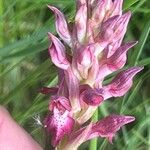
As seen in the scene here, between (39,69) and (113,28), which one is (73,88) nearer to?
(113,28)

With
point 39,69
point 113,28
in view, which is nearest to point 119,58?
point 113,28

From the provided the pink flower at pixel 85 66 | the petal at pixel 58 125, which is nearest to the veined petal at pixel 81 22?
the pink flower at pixel 85 66

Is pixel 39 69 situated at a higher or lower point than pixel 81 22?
lower

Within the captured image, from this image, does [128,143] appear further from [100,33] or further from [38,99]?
[100,33]

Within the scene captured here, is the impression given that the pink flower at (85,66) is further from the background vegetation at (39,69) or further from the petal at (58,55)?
the background vegetation at (39,69)

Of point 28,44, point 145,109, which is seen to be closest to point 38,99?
point 28,44

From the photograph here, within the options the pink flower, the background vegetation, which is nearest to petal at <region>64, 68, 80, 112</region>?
the pink flower

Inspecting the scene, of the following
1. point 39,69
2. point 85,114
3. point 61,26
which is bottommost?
point 39,69
